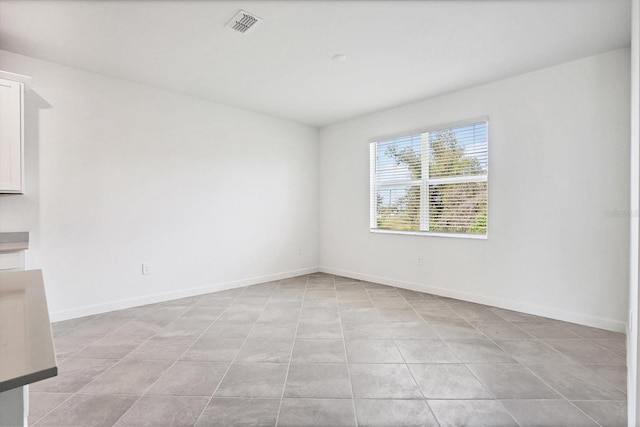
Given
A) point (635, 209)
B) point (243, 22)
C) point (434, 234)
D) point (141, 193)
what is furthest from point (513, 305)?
point (141, 193)

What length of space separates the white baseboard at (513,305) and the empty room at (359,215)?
0.02m

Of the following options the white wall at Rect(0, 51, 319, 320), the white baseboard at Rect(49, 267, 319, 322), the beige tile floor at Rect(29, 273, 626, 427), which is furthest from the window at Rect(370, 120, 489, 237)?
the white baseboard at Rect(49, 267, 319, 322)

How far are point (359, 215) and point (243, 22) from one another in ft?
10.9

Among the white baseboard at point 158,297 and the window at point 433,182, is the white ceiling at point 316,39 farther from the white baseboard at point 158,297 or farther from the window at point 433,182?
the white baseboard at point 158,297

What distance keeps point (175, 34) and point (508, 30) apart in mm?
2819

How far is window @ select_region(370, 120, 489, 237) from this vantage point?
3.79 m

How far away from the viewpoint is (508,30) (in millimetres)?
2535

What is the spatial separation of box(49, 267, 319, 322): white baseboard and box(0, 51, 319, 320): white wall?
0.04 feet

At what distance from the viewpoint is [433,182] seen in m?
4.20

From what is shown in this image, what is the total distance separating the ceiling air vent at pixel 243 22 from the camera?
233 centimetres

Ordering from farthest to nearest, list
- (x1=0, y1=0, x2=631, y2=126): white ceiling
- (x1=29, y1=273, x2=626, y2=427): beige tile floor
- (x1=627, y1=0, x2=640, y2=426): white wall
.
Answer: (x1=0, y1=0, x2=631, y2=126): white ceiling, (x1=29, y1=273, x2=626, y2=427): beige tile floor, (x1=627, y1=0, x2=640, y2=426): white wall

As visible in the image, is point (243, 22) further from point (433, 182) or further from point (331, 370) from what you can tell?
point (433, 182)

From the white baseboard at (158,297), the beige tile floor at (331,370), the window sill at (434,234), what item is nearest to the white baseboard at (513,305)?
the beige tile floor at (331,370)

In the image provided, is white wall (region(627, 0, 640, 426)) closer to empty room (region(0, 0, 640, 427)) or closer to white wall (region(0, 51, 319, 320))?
empty room (region(0, 0, 640, 427))
